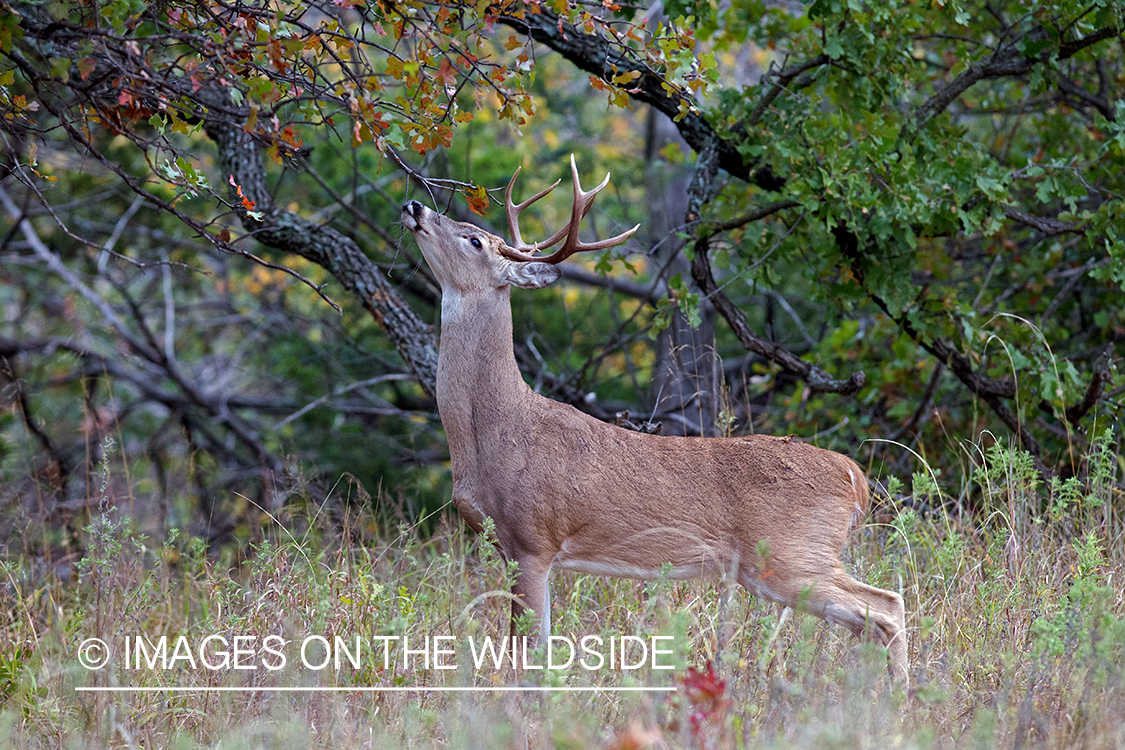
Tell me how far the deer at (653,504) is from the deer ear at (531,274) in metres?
→ 0.28

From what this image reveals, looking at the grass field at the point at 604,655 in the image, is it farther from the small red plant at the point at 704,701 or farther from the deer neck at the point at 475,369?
the deer neck at the point at 475,369

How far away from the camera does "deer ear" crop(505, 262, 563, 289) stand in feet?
16.1

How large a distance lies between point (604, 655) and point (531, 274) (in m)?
1.78

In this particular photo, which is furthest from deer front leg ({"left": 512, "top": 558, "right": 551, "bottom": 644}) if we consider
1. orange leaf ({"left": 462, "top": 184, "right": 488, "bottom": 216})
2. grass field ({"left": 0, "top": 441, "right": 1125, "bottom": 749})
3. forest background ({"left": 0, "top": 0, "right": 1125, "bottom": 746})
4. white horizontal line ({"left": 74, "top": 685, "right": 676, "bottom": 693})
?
orange leaf ({"left": 462, "top": 184, "right": 488, "bottom": 216})

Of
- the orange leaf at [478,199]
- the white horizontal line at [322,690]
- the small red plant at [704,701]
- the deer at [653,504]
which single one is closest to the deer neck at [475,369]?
the deer at [653,504]

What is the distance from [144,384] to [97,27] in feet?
21.4

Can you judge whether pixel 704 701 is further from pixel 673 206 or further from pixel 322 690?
pixel 673 206

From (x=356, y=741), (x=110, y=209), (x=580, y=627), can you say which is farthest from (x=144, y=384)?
(x=356, y=741)

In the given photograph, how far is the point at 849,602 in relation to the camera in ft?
14.0

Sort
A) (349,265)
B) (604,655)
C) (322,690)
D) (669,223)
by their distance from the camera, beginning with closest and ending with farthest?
1. (322,690)
2. (604,655)
3. (349,265)
4. (669,223)

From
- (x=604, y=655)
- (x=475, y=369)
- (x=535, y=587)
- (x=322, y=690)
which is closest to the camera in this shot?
(x=322, y=690)

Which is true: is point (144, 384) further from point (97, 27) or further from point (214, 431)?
point (97, 27)

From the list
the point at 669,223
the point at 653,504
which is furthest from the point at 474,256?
the point at 669,223

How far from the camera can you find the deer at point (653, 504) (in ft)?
14.2
